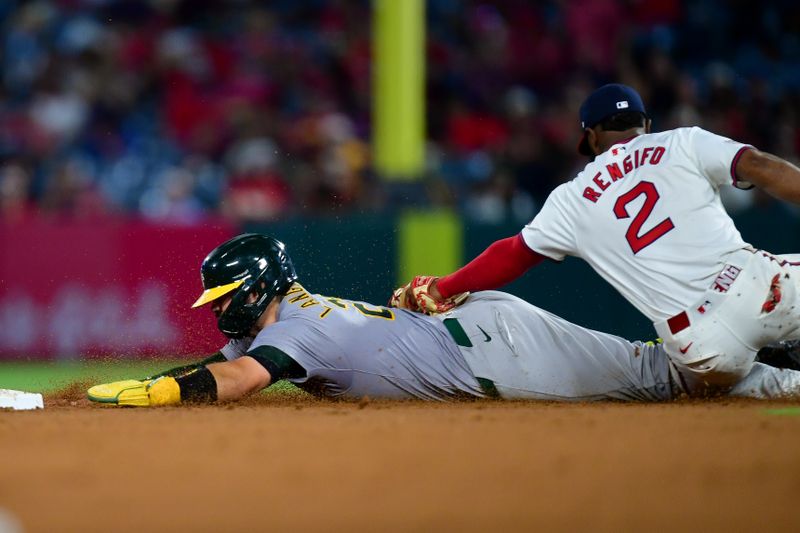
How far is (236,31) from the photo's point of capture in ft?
46.4

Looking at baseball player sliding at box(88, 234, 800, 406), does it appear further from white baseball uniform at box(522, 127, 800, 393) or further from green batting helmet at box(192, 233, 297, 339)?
white baseball uniform at box(522, 127, 800, 393)

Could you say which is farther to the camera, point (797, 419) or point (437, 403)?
point (437, 403)

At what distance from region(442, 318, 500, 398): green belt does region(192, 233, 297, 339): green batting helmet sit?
2.93 feet

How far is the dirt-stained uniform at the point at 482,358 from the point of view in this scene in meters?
5.95

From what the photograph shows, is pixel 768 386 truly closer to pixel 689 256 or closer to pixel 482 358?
pixel 689 256

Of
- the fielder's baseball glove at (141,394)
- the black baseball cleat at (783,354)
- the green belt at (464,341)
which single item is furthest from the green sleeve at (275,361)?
the black baseball cleat at (783,354)

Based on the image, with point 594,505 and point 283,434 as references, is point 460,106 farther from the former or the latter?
point 594,505

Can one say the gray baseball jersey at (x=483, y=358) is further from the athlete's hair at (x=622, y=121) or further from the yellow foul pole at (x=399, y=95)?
the yellow foul pole at (x=399, y=95)

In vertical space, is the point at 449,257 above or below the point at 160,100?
below

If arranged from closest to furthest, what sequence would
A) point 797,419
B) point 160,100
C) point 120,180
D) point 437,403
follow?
point 797,419, point 437,403, point 120,180, point 160,100

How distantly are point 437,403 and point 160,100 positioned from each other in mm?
8526

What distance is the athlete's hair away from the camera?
619 centimetres

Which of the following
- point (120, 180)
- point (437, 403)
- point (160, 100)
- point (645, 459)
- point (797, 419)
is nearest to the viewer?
point (645, 459)

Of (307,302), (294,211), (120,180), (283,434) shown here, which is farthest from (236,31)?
(283,434)
